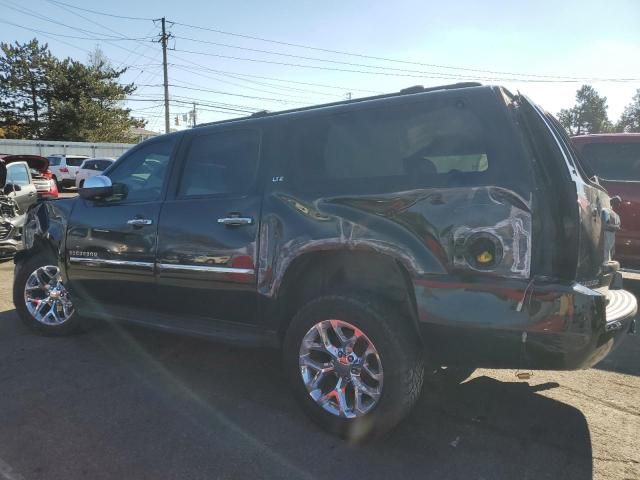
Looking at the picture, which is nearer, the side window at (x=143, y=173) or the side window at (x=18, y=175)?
the side window at (x=143, y=173)

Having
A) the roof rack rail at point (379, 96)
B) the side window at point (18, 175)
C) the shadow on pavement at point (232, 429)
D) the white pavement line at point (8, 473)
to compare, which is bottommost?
the white pavement line at point (8, 473)

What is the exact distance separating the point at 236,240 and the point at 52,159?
24.2 metres

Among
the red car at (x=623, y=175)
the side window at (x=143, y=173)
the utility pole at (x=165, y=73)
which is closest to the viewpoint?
the side window at (x=143, y=173)

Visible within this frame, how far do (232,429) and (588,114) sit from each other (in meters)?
102

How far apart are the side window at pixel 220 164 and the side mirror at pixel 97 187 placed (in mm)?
709

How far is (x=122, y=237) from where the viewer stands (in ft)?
12.9

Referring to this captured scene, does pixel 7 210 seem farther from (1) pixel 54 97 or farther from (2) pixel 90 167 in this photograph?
(1) pixel 54 97

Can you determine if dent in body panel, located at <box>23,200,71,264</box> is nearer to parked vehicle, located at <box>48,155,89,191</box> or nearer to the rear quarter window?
the rear quarter window

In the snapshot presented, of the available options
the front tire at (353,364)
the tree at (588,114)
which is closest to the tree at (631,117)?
the tree at (588,114)

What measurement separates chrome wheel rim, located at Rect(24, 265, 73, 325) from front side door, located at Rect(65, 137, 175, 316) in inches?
15.9

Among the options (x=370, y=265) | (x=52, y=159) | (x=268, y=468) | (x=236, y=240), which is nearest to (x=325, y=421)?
(x=268, y=468)

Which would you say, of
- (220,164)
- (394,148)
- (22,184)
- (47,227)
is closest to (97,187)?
(47,227)

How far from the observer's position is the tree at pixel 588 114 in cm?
8831

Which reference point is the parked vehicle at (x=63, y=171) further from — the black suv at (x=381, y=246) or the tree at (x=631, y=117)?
the tree at (x=631, y=117)
